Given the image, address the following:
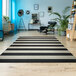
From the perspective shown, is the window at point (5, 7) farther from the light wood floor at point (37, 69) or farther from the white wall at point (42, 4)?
the light wood floor at point (37, 69)

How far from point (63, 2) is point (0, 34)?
7203mm

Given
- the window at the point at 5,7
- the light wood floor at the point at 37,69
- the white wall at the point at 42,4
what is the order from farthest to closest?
the white wall at the point at 42,4, the window at the point at 5,7, the light wood floor at the point at 37,69

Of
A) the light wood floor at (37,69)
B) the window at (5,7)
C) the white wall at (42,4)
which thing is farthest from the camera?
the white wall at (42,4)

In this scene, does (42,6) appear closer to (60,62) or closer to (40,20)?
(40,20)

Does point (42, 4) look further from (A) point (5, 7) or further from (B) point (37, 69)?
(B) point (37, 69)

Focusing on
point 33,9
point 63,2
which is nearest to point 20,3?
point 33,9

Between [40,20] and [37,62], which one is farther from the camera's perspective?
[40,20]

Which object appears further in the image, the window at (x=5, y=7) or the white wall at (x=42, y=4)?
the white wall at (x=42, y=4)

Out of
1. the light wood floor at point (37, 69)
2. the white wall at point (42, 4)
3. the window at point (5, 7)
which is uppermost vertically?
the white wall at point (42, 4)

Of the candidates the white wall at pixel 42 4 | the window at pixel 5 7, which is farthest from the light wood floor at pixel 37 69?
the white wall at pixel 42 4

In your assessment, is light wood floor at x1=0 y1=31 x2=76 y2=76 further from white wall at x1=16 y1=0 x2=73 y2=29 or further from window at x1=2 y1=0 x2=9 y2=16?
white wall at x1=16 y1=0 x2=73 y2=29

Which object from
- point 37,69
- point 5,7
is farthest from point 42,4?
point 37,69

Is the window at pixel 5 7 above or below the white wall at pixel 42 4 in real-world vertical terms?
below

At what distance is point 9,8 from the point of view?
9.22 metres
